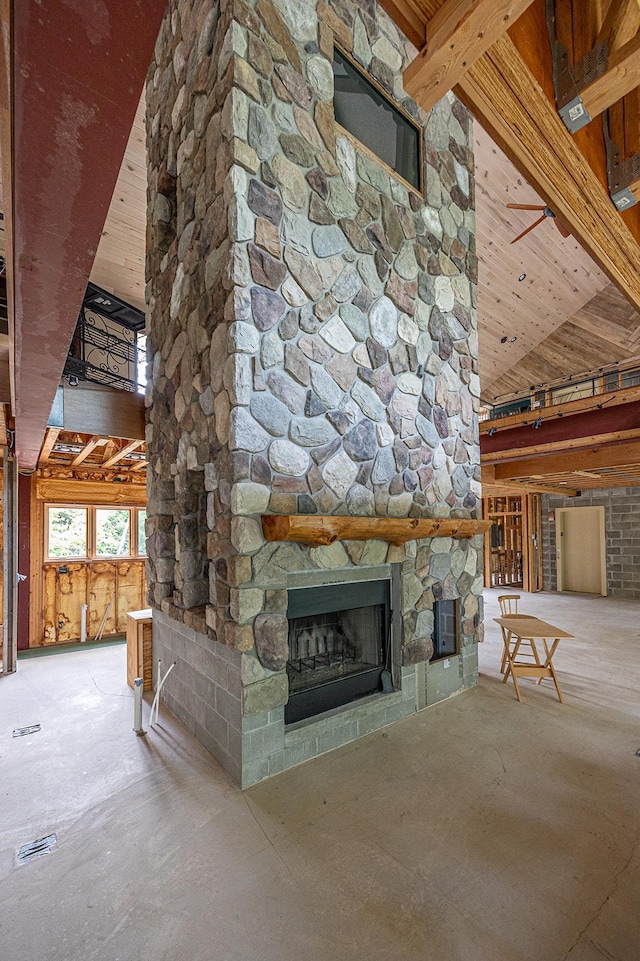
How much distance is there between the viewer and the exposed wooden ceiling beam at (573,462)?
18.1ft

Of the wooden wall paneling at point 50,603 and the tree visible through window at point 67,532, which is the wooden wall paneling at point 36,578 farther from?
the tree visible through window at point 67,532

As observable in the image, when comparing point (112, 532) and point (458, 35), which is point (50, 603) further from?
point (458, 35)

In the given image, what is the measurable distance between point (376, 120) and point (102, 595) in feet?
21.8

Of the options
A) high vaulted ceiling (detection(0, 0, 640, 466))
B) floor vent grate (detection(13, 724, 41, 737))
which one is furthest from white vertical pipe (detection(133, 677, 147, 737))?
high vaulted ceiling (detection(0, 0, 640, 466))

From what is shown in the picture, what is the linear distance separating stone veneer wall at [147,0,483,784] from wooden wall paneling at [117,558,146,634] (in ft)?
12.3

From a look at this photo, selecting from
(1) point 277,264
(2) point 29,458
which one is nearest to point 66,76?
(1) point 277,264

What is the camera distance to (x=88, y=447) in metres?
5.00

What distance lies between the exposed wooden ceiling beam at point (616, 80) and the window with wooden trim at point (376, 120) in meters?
2.56

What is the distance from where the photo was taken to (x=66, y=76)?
86 cm

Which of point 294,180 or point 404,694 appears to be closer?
point 294,180

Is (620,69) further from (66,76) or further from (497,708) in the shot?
(497,708)

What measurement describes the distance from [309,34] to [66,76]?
9.42ft

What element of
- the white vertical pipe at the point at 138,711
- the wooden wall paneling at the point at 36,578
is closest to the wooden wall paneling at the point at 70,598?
the wooden wall paneling at the point at 36,578

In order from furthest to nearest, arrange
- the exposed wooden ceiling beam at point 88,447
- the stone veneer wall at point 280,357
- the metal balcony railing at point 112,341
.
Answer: the metal balcony railing at point 112,341, the exposed wooden ceiling beam at point 88,447, the stone veneer wall at point 280,357
